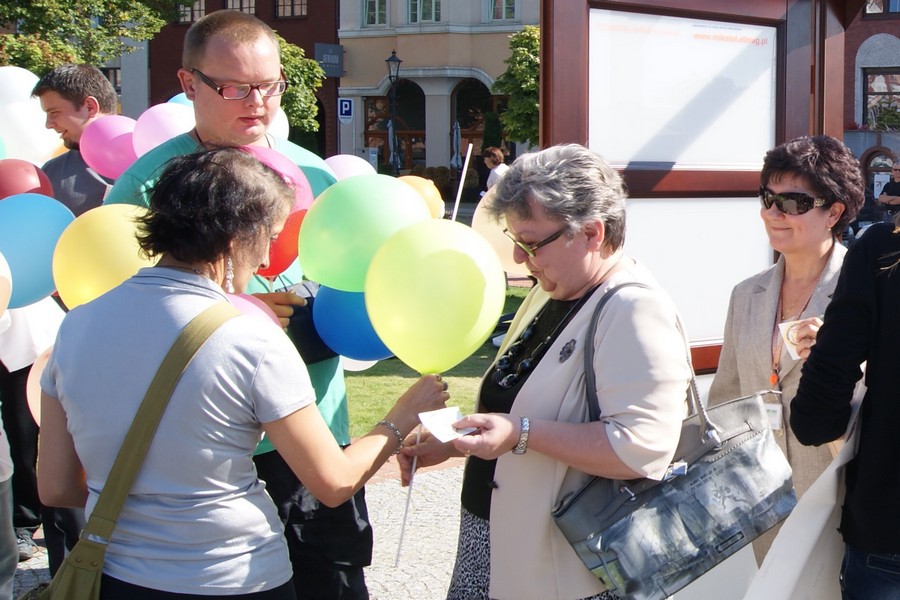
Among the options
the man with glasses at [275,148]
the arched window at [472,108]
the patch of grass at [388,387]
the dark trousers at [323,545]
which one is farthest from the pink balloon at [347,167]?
the arched window at [472,108]

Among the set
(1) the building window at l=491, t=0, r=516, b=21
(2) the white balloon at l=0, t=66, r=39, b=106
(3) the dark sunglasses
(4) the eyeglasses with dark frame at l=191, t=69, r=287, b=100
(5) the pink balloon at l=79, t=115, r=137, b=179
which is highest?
(1) the building window at l=491, t=0, r=516, b=21

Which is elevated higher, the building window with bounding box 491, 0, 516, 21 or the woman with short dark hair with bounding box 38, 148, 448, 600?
the building window with bounding box 491, 0, 516, 21

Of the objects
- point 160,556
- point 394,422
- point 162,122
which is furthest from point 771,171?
point 162,122

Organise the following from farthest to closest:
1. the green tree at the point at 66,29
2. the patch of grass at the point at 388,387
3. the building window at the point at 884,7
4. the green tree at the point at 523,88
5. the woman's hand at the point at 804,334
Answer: the building window at the point at 884,7 → the green tree at the point at 523,88 → the green tree at the point at 66,29 → the patch of grass at the point at 388,387 → the woman's hand at the point at 804,334

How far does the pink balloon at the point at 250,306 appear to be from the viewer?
7.05 ft

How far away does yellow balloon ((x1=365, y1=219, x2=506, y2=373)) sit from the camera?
237 cm

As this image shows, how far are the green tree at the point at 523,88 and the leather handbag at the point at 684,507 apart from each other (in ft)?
75.1

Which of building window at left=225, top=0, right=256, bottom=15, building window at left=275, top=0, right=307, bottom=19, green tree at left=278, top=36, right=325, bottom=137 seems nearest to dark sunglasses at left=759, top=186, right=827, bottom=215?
green tree at left=278, top=36, right=325, bottom=137

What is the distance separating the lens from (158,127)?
3889 mm

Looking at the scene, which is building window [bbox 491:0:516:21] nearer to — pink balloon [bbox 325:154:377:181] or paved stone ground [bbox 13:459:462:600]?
paved stone ground [bbox 13:459:462:600]

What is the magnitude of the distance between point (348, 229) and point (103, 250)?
0.63 m

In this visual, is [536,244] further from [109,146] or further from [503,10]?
[503,10]

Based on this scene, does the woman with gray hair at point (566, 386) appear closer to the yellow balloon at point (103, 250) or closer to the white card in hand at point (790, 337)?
the white card in hand at point (790, 337)

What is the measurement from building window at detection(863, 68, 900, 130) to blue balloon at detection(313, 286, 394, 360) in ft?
96.6
